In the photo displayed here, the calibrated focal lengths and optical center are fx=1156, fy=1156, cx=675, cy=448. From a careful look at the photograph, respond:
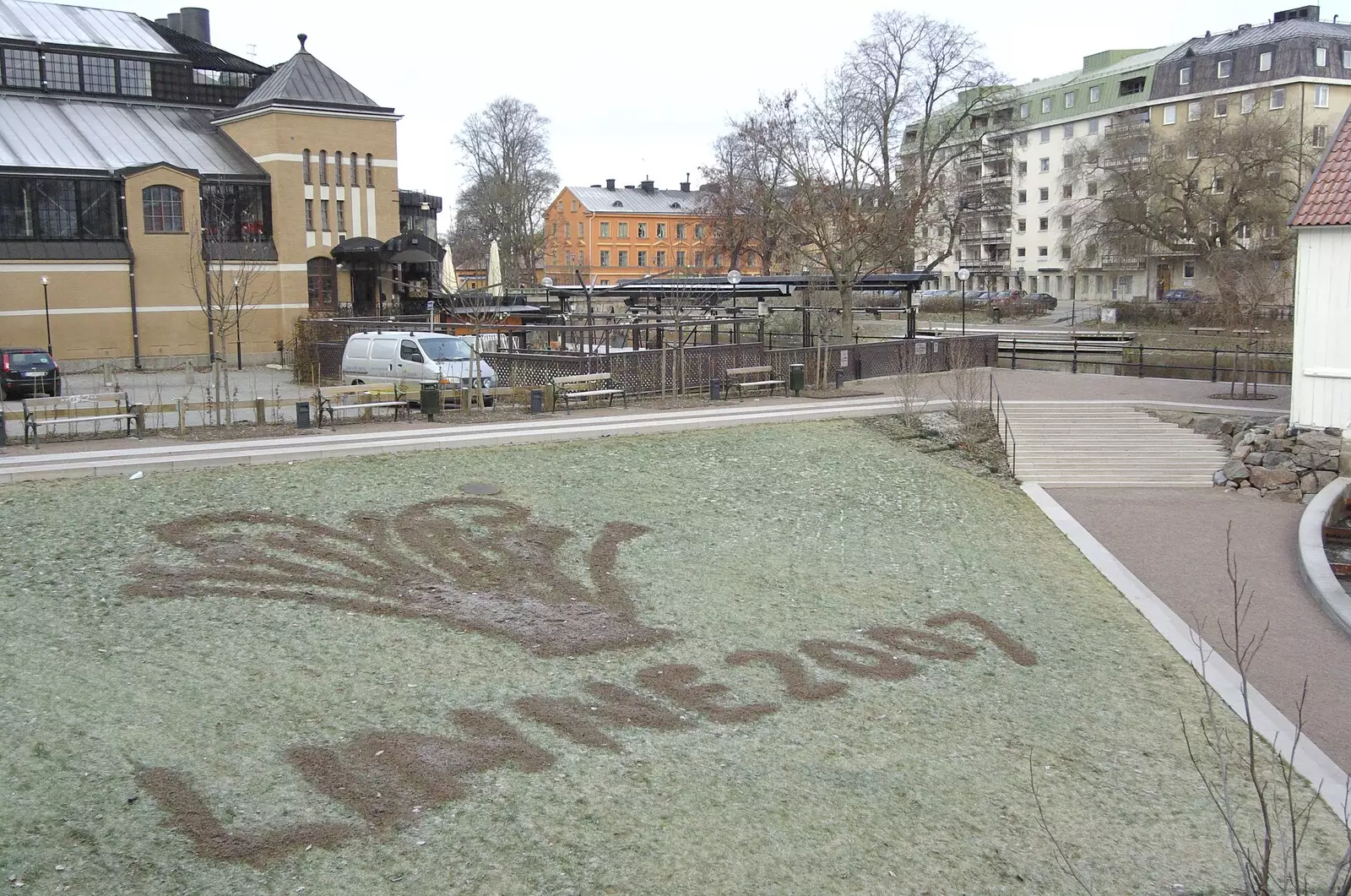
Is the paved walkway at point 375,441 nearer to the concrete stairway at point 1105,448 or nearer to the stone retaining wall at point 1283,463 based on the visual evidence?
the concrete stairway at point 1105,448

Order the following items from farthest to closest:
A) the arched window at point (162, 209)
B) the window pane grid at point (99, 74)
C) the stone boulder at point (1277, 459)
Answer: the window pane grid at point (99, 74), the arched window at point (162, 209), the stone boulder at point (1277, 459)

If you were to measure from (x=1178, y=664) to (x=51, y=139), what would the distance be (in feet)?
Result: 147

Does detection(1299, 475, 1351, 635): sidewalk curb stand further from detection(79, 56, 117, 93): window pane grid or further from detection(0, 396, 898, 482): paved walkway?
detection(79, 56, 117, 93): window pane grid

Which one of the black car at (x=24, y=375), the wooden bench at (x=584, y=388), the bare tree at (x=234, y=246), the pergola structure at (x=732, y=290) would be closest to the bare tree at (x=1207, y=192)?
the pergola structure at (x=732, y=290)

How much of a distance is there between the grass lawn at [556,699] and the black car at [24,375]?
16648 mm

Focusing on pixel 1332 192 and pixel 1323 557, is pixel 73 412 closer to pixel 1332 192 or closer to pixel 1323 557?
pixel 1323 557

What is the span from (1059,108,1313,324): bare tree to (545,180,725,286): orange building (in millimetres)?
42053

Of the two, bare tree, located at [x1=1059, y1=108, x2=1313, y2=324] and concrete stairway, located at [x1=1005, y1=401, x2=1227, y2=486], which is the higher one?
bare tree, located at [x1=1059, y1=108, x2=1313, y2=324]

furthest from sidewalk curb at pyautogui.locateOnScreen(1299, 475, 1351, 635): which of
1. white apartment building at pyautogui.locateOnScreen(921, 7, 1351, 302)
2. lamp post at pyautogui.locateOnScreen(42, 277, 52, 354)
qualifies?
lamp post at pyautogui.locateOnScreen(42, 277, 52, 354)

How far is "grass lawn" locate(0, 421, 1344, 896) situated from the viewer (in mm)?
7812

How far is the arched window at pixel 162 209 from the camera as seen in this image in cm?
4325

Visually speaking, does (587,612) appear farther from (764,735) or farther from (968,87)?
(968,87)

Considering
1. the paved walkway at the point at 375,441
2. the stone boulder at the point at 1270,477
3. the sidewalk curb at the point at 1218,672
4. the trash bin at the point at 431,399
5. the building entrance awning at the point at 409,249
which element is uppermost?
the building entrance awning at the point at 409,249

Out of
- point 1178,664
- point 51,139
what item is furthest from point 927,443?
point 51,139
